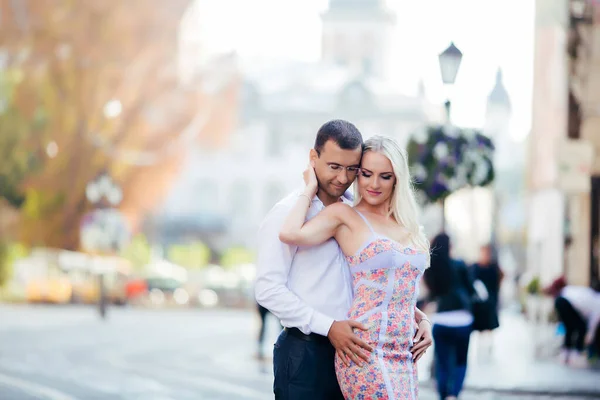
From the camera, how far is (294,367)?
5777mm

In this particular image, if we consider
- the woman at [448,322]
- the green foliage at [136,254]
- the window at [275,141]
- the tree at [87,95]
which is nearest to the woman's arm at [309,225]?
the woman at [448,322]

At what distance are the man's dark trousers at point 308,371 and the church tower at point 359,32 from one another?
132 meters

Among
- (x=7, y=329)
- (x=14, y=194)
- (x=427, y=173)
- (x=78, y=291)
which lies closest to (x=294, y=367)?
(x=427, y=173)

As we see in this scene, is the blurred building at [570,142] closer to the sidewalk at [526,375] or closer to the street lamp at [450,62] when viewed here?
the sidewalk at [526,375]

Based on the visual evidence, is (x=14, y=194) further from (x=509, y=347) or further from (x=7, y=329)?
(x=509, y=347)

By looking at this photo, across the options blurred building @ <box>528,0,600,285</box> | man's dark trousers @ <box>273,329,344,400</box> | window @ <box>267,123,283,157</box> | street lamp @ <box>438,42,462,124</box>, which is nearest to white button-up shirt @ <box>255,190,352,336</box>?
man's dark trousers @ <box>273,329,344,400</box>

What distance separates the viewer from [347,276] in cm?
583

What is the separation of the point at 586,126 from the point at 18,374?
14.1 meters

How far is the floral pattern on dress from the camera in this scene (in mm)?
5590

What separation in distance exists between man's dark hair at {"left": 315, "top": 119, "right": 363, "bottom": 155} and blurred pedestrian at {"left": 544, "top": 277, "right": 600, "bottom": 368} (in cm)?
1482

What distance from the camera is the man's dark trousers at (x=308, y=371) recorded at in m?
5.76

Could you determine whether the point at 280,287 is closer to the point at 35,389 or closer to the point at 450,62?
the point at 35,389

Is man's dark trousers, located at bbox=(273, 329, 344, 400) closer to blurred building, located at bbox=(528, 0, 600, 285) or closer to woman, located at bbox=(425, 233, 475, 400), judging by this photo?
woman, located at bbox=(425, 233, 475, 400)

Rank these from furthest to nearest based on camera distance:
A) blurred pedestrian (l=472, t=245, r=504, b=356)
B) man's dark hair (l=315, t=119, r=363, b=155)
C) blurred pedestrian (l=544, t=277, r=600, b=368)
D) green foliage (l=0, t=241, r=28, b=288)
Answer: green foliage (l=0, t=241, r=28, b=288)
blurred pedestrian (l=544, t=277, r=600, b=368)
blurred pedestrian (l=472, t=245, r=504, b=356)
man's dark hair (l=315, t=119, r=363, b=155)
